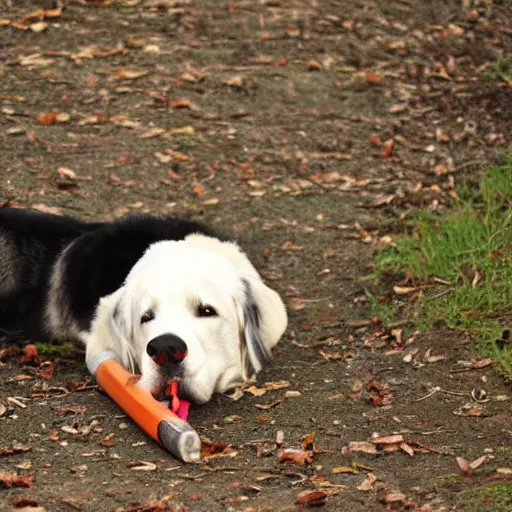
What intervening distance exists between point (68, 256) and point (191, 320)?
1384 mm

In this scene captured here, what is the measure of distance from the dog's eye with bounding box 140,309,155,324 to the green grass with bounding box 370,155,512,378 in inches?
74.0

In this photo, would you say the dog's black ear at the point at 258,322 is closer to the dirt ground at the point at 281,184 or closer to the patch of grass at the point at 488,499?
the dirt ground at the point at 281,184

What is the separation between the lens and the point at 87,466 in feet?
15.1

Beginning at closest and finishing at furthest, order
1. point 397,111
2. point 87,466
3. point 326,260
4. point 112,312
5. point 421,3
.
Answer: point 87,466 < point 112,312 < point 326,260 < point 397,111 < point 421,3

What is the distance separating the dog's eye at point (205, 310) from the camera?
5230 millimetres

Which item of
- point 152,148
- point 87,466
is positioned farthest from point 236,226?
point 87,466

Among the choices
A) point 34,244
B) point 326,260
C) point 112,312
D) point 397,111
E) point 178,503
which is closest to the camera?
point 178,503

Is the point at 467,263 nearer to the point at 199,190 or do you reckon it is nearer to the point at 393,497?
the point at 199,190

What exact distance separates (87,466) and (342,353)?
6.70ft

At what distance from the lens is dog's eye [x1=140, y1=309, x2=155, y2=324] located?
5.18 m

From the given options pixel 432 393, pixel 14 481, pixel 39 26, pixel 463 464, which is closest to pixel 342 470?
pixel 463 464

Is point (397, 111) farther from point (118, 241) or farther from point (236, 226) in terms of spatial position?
point (118, 241)

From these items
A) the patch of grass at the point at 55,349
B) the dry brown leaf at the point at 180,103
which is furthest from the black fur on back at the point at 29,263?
the dry brown leaf at the point at 180,103

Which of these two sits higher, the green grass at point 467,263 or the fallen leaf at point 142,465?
the fallen leaf at point 142,465
